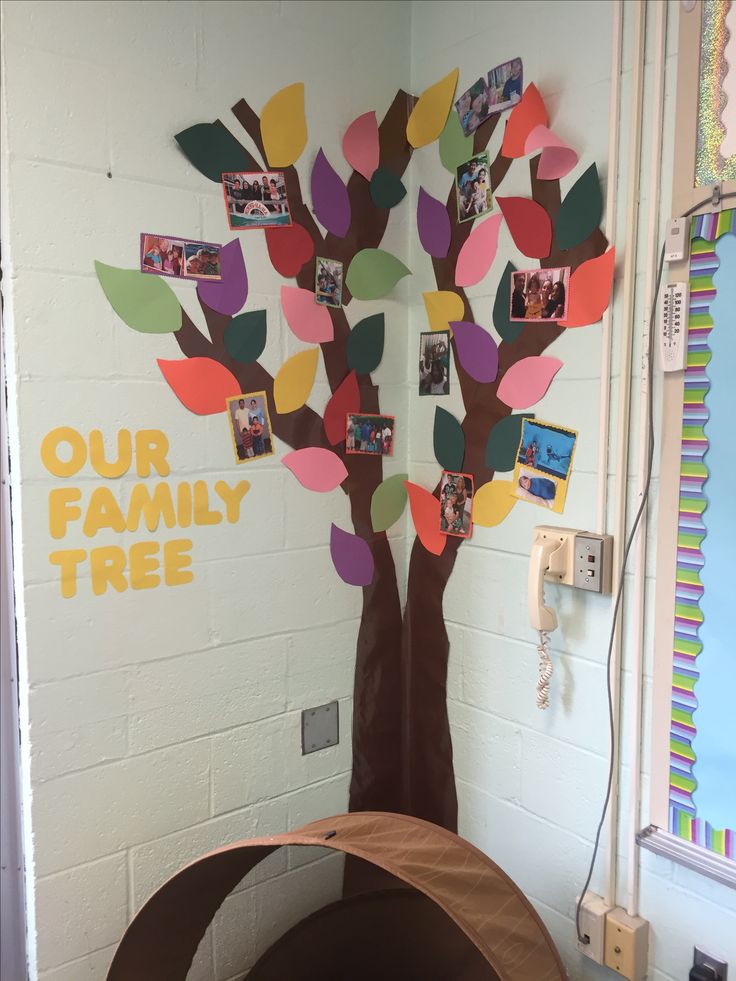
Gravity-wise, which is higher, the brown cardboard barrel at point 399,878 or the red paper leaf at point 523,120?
the red paper leaf at point 523,120

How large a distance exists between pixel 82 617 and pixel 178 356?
0.51 metres

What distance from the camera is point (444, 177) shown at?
166cm

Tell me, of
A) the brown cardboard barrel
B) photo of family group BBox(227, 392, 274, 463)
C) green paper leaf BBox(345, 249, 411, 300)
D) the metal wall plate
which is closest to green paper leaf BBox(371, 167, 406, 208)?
green paper leaf BBox(345, 249, 411, 300)

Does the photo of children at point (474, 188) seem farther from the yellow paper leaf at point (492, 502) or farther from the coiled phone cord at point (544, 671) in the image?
the coiled phone cord at point (544, 671)

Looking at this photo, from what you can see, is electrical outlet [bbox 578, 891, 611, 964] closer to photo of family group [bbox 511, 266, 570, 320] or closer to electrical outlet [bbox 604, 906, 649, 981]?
electrical outlet [bbox 604, 906, 649, 981]

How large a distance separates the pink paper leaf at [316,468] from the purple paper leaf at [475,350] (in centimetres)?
35

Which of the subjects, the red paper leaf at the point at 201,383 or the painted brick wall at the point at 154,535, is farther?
the red paper leaf at the point at 201,383

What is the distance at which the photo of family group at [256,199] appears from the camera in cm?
148

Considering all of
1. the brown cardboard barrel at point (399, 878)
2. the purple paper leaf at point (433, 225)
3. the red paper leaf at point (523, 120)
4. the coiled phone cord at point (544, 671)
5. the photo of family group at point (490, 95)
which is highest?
the photo of family group at point (490, 95)

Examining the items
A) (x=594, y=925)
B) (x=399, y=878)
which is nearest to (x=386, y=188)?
(x=399, y=878)

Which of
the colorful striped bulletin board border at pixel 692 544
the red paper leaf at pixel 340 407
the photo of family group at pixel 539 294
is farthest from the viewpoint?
the red paper leaf at pixel 340 407

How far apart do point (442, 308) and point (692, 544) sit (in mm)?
751

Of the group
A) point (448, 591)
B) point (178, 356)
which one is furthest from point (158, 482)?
Result: point (448, 591)

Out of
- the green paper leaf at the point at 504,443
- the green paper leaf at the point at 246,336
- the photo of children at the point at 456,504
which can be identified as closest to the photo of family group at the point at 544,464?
the green paper leaf at the point at 504,443
